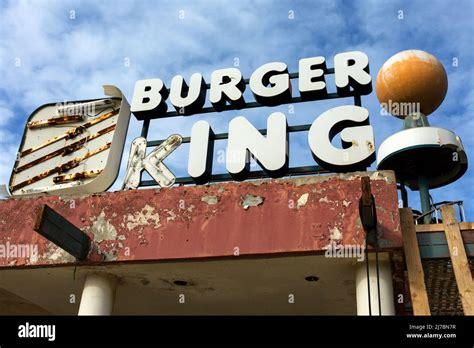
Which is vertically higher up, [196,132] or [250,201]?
[196,132]

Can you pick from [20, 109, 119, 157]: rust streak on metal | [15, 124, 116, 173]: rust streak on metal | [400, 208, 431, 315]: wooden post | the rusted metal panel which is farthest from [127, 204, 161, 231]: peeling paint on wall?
[20, 109, 119, 157]: rust streak on metal

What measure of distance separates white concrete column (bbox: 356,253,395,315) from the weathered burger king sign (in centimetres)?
198

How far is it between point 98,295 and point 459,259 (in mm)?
5067

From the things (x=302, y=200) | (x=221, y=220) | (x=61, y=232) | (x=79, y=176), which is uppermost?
(x=79, y=176)

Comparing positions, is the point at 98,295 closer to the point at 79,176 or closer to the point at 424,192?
the point at 79,176

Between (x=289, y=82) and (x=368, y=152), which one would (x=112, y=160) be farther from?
(x=368, y=152)

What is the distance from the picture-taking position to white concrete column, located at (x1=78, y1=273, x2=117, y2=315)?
7773mm

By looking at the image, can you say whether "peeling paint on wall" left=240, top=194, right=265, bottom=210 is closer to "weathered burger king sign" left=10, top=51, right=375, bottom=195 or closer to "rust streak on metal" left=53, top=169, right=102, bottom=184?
"weathered burger king sign" left=10, top=51, right=375, bottom=195

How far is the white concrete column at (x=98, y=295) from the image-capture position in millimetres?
7773

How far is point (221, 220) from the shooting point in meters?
7.52

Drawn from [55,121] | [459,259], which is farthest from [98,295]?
[459,259]
